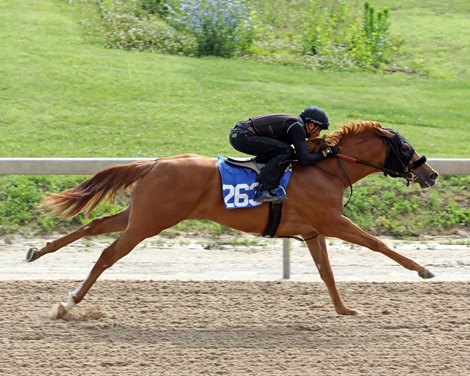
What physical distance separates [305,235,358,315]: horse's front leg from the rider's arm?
2.63ft

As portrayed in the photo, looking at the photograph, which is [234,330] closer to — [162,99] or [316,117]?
[316,117]

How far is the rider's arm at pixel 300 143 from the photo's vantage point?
8477 mm

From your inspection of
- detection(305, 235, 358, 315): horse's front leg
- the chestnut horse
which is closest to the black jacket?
the chestnut horse

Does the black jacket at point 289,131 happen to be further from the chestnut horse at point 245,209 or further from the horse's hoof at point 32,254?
the horse's hoof at point 32,254

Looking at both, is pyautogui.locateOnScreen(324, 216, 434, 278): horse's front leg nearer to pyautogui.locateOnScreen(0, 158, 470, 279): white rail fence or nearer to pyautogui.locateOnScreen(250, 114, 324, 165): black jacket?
pyautogui.locateOnScreen(250, 114, 324, 165): black jacket

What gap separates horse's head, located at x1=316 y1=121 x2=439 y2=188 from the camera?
8.88m

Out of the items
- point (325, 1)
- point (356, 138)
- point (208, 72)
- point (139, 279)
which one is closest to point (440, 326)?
point (356, 138)

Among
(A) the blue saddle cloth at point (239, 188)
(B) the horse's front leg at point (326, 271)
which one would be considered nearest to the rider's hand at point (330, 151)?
(A) the blue saddle cloth at point (239, 188)

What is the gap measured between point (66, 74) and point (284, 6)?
21.6 ft

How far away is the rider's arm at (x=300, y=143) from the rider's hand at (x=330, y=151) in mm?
189

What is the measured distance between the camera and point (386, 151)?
8930mm

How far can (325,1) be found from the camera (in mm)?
21297

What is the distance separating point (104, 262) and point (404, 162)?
3059mm

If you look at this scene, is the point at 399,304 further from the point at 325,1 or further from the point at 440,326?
the point at 325,1
